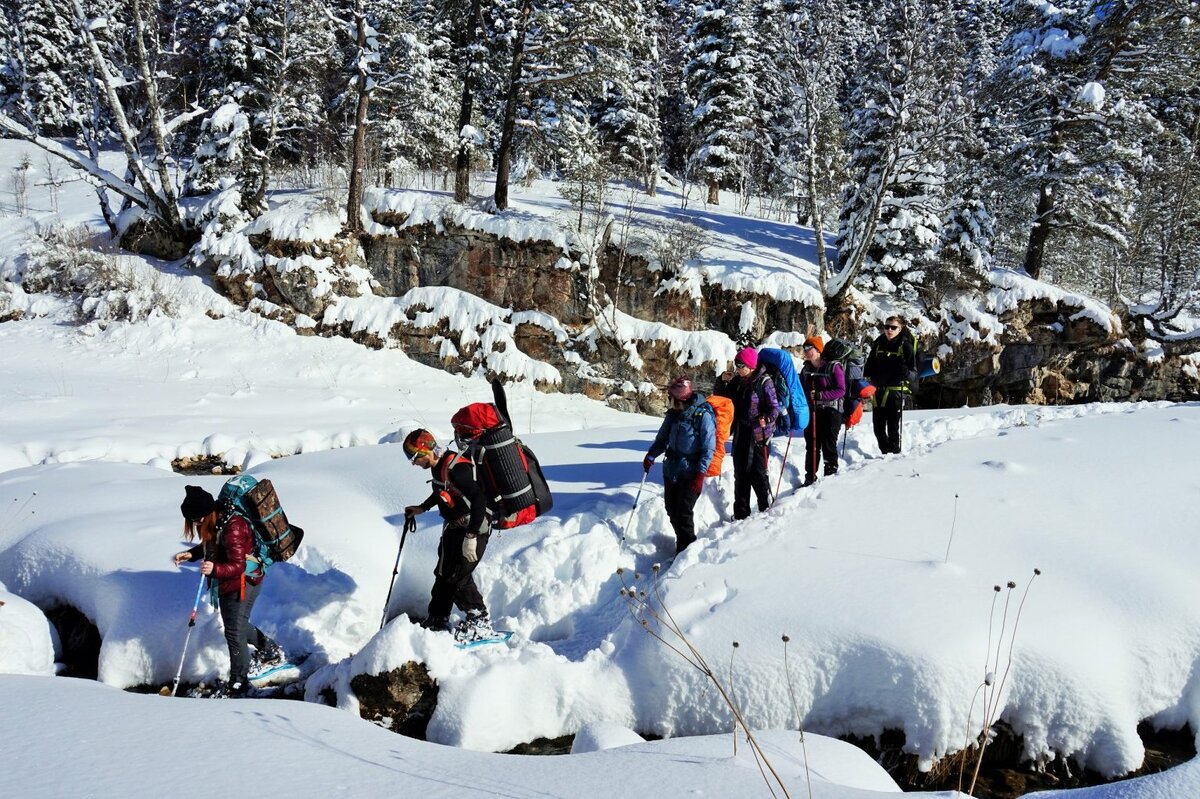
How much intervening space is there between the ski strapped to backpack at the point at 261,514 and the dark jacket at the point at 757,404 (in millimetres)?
4107

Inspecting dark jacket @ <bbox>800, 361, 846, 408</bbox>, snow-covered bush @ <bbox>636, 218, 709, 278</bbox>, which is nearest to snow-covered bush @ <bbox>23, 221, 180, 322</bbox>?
snow-covered bush @ <bbox>636, 218, 709, 278</bbox>

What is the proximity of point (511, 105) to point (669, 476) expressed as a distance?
14.6 meters

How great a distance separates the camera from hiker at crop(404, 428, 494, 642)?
180 inches

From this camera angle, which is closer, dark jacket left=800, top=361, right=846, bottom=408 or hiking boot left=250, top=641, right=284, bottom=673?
hiking boot left=250, top=641, right=284, bottom=673

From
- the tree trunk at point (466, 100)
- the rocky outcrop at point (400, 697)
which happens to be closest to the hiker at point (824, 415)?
the rocky outcrop at point (400, 697)

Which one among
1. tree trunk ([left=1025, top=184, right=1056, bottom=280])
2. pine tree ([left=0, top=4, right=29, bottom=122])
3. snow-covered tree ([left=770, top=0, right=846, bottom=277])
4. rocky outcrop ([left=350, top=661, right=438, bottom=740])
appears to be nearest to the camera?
rocky outcrop ([left=350, top=661, right=438, bottom=740])

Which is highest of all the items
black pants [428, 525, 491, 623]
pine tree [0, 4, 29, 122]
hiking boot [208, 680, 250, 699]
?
pine tree [0, 4, 29, 122]

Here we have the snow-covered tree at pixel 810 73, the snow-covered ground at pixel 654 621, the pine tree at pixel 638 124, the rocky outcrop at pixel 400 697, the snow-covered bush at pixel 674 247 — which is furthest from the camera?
the pine tree at pixel 638 124

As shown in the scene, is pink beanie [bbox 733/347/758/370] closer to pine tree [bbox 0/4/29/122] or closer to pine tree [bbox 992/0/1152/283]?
pine tree [bbox 992/0/1152/283]

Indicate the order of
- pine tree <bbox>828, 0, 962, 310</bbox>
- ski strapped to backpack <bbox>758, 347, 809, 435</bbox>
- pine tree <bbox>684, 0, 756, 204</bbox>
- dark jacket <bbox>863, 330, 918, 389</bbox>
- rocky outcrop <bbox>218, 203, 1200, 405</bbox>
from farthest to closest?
1. pine tree <bbox>684, 0, 756, 204</bbox>
2. rocky outcrop <bbox>218, 203, 1200, 405</bbox>
3. pine tree <bbox>828, 0, 962, 310</bbox>
4. dark jacket <bbox>863, 330, 918, 389</bbox>
5. ski strapped to backpack <bbox>758, 347, 809, 435</bbox>

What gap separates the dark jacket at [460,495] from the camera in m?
4.56

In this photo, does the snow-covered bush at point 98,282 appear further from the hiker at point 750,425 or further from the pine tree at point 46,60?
the pine tree at point 46,60

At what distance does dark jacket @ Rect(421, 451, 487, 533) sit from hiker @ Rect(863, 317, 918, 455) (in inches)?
208

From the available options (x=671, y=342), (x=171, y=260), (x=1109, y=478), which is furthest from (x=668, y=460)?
(x=171, y=260)
